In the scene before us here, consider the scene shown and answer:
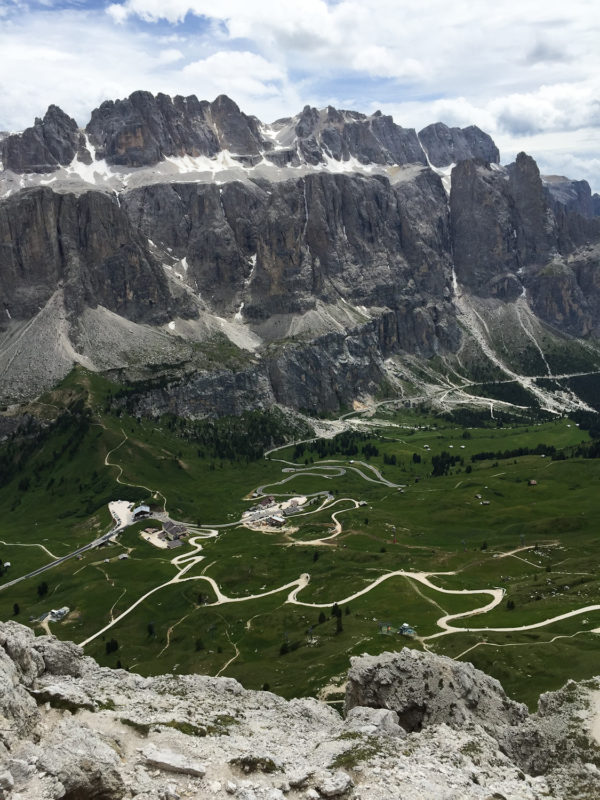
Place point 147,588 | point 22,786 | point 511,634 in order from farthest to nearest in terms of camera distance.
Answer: point 147,588 < point 511,634 < point 22,786

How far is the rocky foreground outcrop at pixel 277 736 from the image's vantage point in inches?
1366

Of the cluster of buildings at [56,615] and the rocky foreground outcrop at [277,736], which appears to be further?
the cluster of buildings at [56,615]

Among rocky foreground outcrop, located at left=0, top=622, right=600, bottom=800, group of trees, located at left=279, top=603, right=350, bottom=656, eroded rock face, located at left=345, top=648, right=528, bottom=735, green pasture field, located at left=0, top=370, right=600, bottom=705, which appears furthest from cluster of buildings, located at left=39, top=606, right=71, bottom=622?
eroded rock face, located at left=345, top=648, right=528, bottom=735

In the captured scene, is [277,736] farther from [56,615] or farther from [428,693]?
[56,615]

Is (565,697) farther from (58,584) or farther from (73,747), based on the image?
(58,584)

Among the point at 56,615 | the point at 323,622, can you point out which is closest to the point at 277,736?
the point at 323,622

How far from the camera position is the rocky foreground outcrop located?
114 ft

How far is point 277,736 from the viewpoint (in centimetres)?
4859

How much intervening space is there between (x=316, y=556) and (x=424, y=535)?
123ft

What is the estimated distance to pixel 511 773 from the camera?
4338 cm

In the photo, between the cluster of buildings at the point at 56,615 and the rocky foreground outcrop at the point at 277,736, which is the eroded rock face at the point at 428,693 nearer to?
the rocky foreground outcrop at the point at 277,736

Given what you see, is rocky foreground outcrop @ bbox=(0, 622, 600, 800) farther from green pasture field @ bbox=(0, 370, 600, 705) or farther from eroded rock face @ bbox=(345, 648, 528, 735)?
green pasture field @ bbox=(0, 370, 600, 705)

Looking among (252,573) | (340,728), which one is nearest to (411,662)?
(340,728)

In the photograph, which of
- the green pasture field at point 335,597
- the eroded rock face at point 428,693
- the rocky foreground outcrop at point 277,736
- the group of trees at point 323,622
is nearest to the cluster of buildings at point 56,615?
the green pasture field at point 335,597
